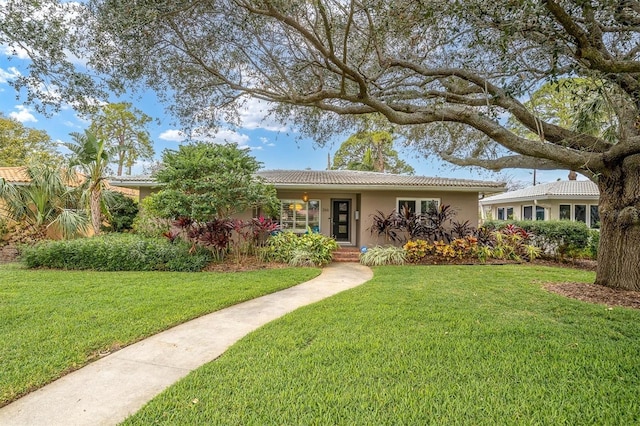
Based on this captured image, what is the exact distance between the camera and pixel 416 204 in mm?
13094

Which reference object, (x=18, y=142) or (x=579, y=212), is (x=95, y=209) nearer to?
(x=18, y=142)

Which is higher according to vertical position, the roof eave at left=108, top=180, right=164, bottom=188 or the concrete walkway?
the roof eave at left=108, top=180, right=164, bottom=188

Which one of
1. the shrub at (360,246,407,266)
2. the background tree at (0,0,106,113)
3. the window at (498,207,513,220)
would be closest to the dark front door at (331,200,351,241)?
the shrub at (360,246,407,266)

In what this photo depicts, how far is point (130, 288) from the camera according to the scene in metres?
6.84

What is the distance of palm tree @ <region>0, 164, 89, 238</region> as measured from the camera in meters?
11.3

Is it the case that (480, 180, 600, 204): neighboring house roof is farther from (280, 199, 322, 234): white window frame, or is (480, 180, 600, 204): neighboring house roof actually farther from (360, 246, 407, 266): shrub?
(280, 199, 322, 234): white window frame

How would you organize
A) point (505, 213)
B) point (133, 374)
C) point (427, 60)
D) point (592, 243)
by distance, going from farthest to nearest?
point (505, 213) → point (592, 243) → point (427, 60) → point (133, 374)

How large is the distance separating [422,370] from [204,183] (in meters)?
8.13

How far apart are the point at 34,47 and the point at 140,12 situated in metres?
1.75

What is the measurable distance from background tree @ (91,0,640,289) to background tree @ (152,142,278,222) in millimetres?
1388

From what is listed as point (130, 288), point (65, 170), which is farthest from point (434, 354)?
point (65, 170)

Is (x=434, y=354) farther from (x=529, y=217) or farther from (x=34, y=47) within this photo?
(x=529, y=217)

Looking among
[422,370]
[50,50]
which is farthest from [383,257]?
[50,50]

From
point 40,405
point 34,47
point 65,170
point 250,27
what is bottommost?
point 40,405
